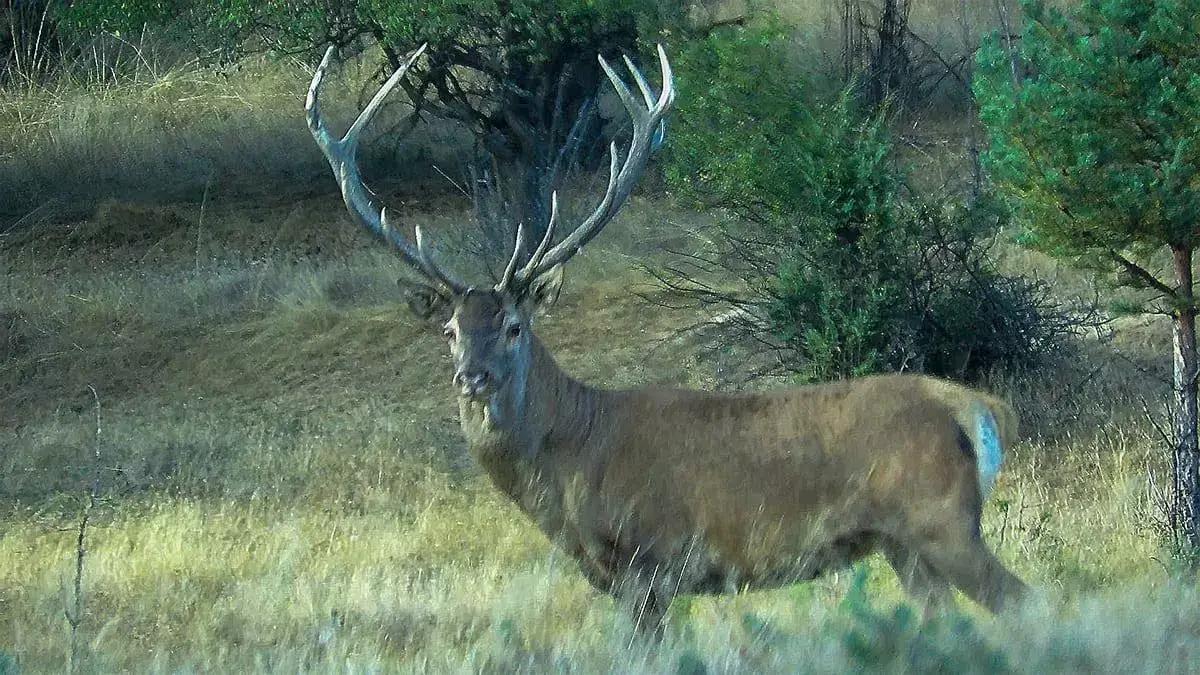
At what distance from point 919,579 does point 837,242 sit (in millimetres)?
6192

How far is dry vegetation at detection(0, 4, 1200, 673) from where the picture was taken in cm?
644

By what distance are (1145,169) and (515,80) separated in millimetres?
12120

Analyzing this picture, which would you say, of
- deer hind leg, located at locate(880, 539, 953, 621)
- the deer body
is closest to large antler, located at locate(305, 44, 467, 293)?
the deer body

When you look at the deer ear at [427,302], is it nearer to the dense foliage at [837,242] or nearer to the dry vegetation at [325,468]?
the dry vegetation at [325,468]

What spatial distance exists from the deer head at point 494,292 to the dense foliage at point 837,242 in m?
4.15

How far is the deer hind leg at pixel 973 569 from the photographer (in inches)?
282

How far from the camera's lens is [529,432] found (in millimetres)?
7734

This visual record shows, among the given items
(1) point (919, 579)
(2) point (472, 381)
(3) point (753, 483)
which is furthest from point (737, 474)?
(2) point (472, 381)

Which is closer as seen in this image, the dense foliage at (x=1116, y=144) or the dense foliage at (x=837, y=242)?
the dense foliage at (x=1116, y=144)

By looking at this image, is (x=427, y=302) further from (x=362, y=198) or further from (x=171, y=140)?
(x=171, y=140)

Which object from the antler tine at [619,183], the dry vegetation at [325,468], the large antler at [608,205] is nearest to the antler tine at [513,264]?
the large antler at [608,205]

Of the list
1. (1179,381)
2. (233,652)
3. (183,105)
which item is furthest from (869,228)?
(183,105)

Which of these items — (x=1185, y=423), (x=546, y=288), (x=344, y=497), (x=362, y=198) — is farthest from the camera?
(x=344, y=497)

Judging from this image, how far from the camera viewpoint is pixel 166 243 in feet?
77.3
